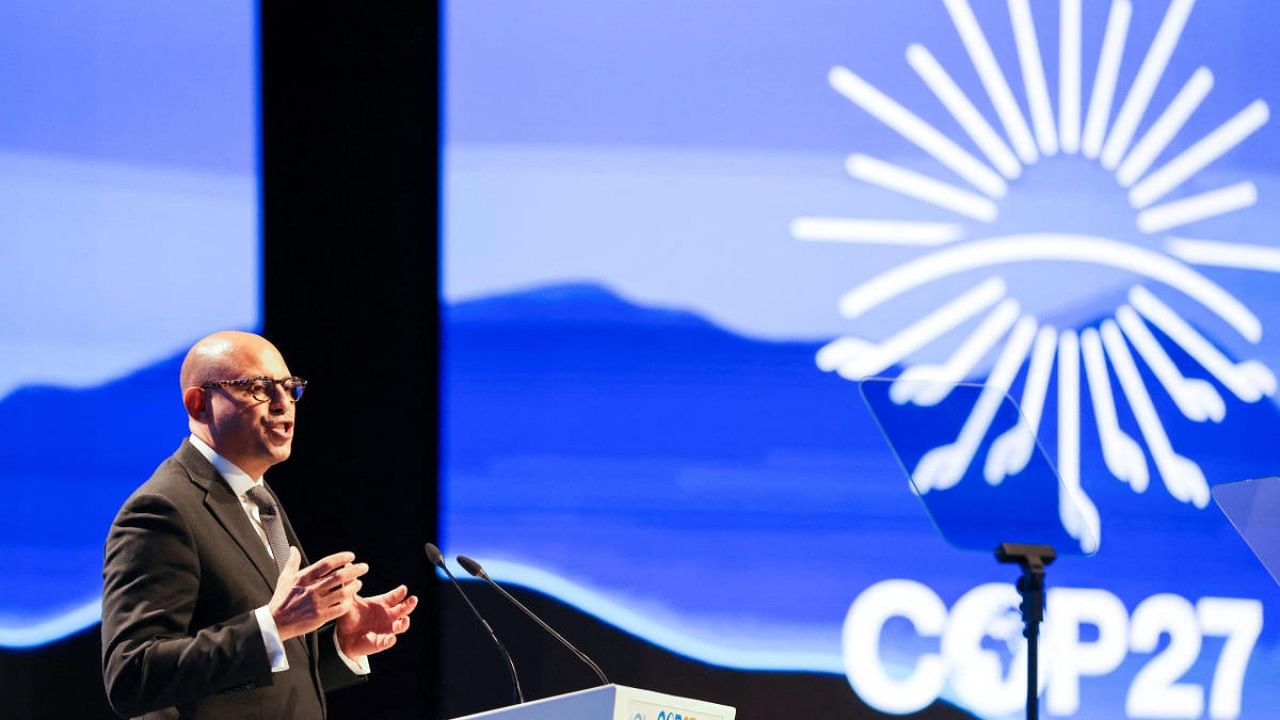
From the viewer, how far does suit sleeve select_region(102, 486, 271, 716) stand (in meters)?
2.37

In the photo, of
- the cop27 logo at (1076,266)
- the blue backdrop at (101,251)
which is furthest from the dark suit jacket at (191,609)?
the cop27 logo at (1076,266)

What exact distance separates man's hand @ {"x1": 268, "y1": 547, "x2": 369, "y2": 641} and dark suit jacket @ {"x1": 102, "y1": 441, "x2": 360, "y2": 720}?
66 millimetres

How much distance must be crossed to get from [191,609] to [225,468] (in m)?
0.35

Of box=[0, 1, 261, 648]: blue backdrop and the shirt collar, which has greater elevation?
box=[0, 1, 261, 648]: blue backdrop

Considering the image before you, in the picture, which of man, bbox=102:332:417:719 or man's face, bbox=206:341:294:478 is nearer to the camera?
man, bbox=102:332:417:719

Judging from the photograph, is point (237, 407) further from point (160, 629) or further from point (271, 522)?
point (160, 629)

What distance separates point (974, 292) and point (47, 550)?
3.02 meters

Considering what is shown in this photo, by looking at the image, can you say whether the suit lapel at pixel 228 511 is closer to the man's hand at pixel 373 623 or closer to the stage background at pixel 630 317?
the man's hand at pixel 373 623

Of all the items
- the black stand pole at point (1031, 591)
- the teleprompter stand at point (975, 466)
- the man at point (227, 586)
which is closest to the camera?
the black stand pole at point (1031, 591)

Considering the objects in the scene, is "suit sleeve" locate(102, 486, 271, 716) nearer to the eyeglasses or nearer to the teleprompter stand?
the eyeglasses

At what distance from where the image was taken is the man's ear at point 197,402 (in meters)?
→ 2.76

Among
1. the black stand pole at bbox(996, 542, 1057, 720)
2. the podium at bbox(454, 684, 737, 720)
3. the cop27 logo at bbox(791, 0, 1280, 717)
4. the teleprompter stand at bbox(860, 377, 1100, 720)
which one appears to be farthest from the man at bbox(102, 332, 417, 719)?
the cop27 logo at bbox(791, 0, 1280, 717)

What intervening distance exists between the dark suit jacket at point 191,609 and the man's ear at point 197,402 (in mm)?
79

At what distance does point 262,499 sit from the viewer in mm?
2816
